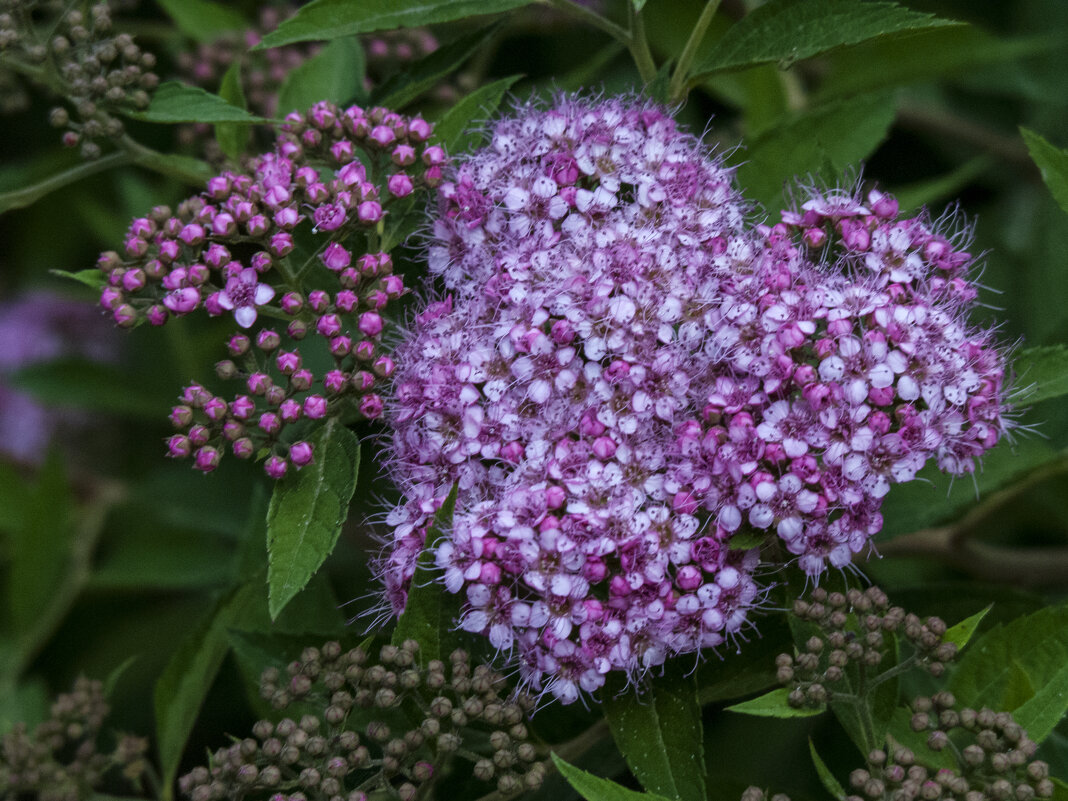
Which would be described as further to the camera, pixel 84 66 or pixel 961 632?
pixel 84 66

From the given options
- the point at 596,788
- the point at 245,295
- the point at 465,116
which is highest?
the point at 465,116

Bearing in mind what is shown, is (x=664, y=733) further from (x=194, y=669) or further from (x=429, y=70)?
(x=429, y=70)

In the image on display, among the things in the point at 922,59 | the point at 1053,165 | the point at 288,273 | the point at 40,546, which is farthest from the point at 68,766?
the point at 922,59

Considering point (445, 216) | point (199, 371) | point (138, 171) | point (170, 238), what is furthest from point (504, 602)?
point (138, 171)

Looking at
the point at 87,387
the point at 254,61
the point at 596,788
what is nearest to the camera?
the point at 596,788

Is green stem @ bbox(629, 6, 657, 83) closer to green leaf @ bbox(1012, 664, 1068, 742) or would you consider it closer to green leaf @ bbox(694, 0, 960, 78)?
green leaf @ bbox(694, 0, 960, 78)

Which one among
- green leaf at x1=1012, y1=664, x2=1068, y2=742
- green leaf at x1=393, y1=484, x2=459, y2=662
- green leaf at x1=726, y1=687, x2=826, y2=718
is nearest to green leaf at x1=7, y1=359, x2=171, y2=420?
green leaf at x1=393, y1=484, x2=459, y2=662

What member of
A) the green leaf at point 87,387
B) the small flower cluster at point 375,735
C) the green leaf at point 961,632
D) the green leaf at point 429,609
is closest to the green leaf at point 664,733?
the small flower cluster at point 375,735

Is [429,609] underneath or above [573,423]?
underneath
